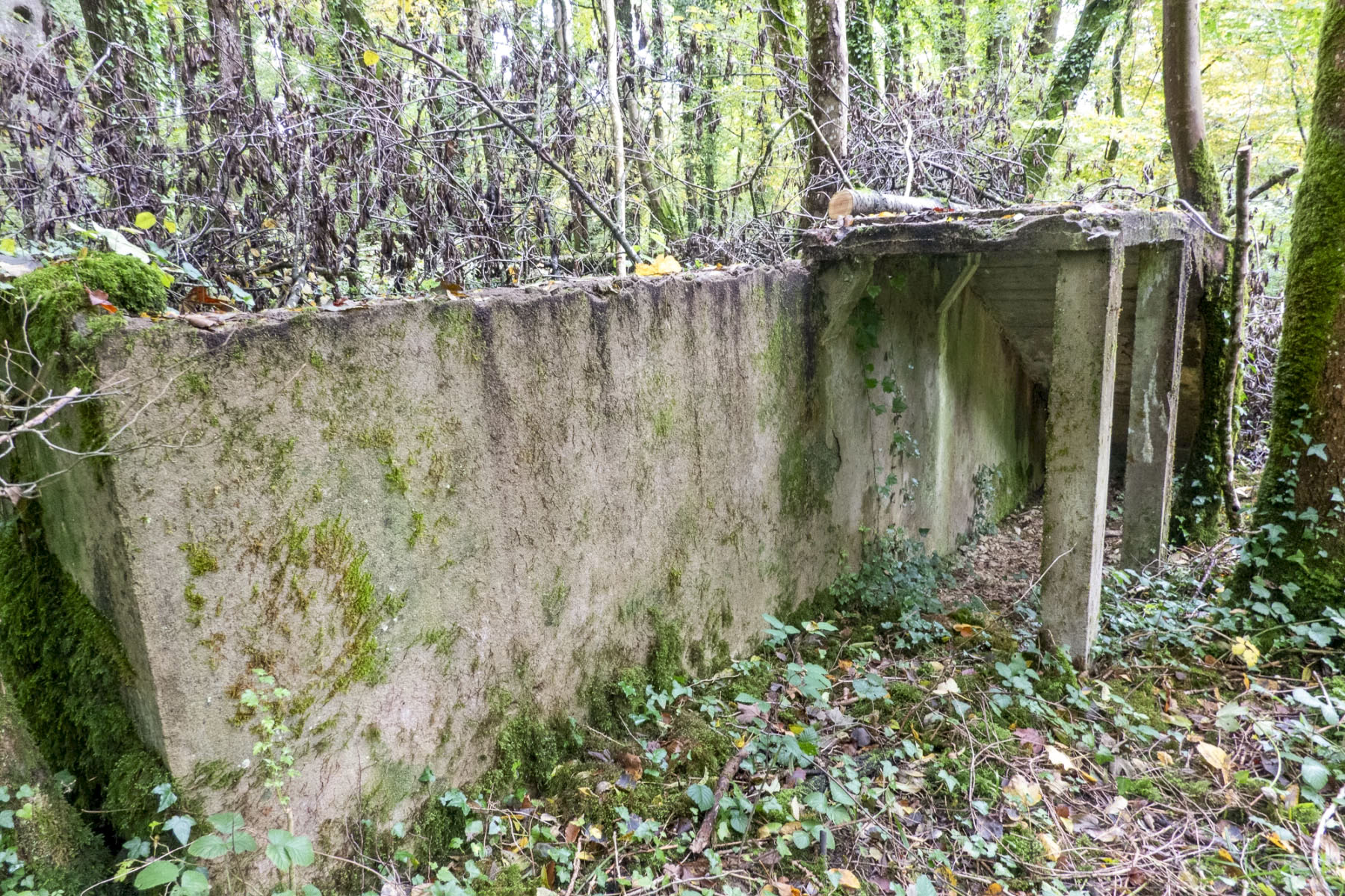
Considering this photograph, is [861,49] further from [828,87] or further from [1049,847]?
[1049,847]

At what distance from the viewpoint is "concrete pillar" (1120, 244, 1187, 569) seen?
5.77m

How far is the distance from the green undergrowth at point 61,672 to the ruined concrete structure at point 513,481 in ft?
0.41

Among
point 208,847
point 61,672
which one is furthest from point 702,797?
point 61,672

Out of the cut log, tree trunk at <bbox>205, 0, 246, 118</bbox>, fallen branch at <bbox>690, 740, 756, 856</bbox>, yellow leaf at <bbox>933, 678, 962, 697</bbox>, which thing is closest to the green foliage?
yellow leaf at <bbox>933, 678, 962, 697</bbox>

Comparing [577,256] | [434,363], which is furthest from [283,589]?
[577,256]

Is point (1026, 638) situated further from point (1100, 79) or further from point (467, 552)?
point (1100, 79)

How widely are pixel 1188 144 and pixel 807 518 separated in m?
5.19

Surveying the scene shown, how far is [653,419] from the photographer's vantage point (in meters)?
3.75

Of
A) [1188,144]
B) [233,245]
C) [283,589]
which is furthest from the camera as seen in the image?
[1188,144]

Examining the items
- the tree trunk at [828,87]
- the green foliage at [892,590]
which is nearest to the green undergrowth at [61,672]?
the green foliage at [892,590]

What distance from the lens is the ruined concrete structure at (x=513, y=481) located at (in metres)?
2.19

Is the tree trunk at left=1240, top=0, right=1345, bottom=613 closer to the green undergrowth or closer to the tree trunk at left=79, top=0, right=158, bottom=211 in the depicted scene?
the green undergrowth

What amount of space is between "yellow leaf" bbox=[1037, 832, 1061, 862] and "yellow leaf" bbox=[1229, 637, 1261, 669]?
220 cm

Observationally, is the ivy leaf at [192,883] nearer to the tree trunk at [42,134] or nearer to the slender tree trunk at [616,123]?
the tree trunk at [42,134]
